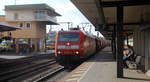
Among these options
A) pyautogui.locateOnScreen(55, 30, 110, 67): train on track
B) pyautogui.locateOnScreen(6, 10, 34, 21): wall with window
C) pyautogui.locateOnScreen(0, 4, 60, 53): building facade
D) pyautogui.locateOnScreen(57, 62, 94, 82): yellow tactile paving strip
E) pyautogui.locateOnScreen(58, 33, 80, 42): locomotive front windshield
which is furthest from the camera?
pyautogui.locateOnScreen(6, 10, 34, 21): wall with window

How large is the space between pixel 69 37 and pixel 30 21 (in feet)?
124

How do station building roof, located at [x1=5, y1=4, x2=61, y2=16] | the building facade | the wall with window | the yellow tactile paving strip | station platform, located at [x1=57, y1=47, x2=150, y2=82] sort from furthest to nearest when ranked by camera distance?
1. station building roof, located at [x1=5, y1=4, x2=61, y2=16]
2. the wall with window
3. the building facade
4. the yellow tactile paving strip
5. station platform, located at [x1=57, y1=47, x2=150, y2=82]

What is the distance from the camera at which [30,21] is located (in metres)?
57.3

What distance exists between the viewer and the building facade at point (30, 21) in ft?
184

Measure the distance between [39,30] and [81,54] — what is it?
123 ft

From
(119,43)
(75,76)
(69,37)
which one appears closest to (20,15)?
(69,37)

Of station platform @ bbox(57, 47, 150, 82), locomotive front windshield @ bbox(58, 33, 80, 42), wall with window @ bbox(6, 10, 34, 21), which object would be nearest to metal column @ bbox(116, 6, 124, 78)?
station platform @ bbox(57, 47, 150, 82)

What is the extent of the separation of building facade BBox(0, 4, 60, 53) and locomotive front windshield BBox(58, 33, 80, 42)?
34110mm

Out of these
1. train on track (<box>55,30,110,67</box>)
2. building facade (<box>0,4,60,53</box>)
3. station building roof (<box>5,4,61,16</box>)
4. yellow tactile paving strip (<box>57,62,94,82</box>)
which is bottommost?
yellow tactile paving strip (<box>57,62,94,82</box>)

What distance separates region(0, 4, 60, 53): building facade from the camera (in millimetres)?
56034

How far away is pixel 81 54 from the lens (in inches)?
802

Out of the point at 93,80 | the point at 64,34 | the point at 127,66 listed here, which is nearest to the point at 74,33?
the point at 64,34

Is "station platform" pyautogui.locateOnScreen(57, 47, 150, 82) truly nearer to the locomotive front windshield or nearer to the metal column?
the metal column

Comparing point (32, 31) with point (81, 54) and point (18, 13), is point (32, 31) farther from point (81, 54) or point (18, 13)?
point (81, 54)
